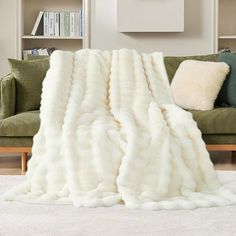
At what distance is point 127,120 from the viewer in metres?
3.65

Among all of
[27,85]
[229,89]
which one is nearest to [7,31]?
[27,85]

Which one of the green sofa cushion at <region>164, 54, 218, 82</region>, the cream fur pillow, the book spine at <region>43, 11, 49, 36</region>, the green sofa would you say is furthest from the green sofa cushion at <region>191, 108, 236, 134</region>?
the book spine at <region>43, 11, 49, 36</region>

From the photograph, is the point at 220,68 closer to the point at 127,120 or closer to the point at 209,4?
the point at 127,120

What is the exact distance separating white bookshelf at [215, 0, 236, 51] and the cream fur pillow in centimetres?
206

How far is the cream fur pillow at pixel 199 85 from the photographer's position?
15.2 ft

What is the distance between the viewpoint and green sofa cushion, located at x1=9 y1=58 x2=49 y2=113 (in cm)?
472

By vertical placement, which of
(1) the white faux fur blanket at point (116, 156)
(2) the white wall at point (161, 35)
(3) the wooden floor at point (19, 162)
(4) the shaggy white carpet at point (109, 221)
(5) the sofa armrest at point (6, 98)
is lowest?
(3) the wooden floor at point (19, 162)

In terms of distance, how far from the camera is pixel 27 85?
473cm

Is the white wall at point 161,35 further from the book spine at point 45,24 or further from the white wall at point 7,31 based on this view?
the white wall at point 7,31

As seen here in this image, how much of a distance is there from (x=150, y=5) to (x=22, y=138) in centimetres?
254

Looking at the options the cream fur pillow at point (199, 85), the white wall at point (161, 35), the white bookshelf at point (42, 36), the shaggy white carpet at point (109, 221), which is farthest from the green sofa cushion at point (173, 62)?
the shaggy white carpet at point (109, 221)

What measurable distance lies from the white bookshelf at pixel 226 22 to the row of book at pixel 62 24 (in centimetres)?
148

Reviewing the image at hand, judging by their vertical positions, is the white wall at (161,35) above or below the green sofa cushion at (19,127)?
above

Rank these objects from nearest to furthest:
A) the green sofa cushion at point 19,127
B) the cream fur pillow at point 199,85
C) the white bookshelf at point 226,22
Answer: the green sofa cushion at point 19,127
the cream fur pillow at point 199,85
the white bookshelf at point 226,22
